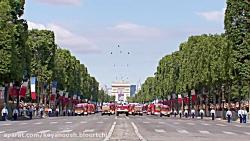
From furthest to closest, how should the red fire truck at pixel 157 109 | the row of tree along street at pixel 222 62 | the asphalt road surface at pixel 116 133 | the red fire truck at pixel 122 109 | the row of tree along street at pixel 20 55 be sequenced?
the red fire truck at pixel 157 109, the red fire truck at pixel 122 109, the row of tree along street at pixel 222 62, the row of tree along street at pixel 20 55, the asphalt road surface at pixel 116 133

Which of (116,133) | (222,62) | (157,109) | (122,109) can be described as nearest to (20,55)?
(222,62)

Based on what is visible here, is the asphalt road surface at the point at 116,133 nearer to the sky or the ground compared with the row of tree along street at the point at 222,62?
nearer to the ground

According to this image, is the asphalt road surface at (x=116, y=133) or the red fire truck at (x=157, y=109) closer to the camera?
the asphalt road surface at (x=116, y=133)

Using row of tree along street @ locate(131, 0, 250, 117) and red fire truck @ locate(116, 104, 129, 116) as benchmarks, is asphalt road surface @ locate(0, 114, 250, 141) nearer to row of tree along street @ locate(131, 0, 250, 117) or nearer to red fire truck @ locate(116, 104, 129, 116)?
row of tree along street @ locate(131, 0, 250, 117)

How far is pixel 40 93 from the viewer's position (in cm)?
13125

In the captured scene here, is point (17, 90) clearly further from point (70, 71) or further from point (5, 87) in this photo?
point (70, 71)

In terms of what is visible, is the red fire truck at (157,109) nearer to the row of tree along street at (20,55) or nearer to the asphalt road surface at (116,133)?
the row of tree along street at (20,55)

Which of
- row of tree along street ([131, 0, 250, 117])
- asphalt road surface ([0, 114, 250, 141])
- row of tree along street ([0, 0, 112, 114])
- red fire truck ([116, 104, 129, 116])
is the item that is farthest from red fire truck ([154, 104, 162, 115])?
asphalt road surface ([0, 114, 250, 141])

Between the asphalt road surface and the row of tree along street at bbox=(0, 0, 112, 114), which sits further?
the row of tree along street at bbox=(0, 0, 112, 114)

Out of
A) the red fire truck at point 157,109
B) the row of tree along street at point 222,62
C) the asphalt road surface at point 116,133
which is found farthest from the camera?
the red fire truck at point 157,109

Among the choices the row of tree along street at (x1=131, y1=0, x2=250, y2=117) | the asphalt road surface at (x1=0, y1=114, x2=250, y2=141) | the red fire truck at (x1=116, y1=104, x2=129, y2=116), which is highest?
the row of tree along street at (x1=131, y1=0, x2=250, y2=117)

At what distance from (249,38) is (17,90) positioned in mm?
33505

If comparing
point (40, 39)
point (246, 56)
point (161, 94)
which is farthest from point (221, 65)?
point (161, 94)

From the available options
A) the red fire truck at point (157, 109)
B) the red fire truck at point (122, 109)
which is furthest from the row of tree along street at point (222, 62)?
the red fire truck at point (122, 109)
